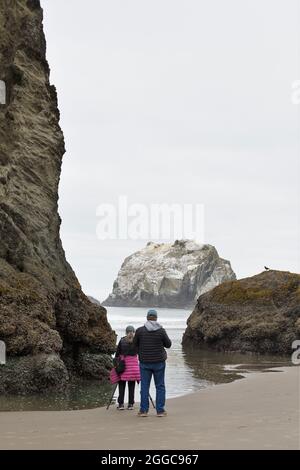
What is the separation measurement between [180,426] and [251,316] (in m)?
23.1

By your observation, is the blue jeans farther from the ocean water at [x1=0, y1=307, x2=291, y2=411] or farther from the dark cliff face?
the dark cliff face

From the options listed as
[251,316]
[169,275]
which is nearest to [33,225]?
[251,316]

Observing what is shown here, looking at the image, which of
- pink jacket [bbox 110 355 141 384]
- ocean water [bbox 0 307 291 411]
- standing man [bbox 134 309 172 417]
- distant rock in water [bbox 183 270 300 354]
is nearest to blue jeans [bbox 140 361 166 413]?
standing man [bbox 134 309 172 417]

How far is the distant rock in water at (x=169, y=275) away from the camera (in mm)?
152212

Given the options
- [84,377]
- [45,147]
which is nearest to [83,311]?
[84,377]

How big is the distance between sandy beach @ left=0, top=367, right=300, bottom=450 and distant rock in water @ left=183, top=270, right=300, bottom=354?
15288 millimetres

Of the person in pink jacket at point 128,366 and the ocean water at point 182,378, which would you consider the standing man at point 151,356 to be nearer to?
the person in pink jacket at point 128,366

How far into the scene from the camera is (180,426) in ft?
35.4

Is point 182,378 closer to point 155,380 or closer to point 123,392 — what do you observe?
point 123,392

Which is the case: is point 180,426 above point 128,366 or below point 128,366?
below

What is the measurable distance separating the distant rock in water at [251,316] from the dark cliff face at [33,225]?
1117cm

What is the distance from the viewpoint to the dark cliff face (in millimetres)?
17734

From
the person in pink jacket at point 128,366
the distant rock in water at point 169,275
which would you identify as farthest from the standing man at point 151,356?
the distant rock in water at point 169,275

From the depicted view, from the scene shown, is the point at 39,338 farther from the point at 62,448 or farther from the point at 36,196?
the point at 62,448
